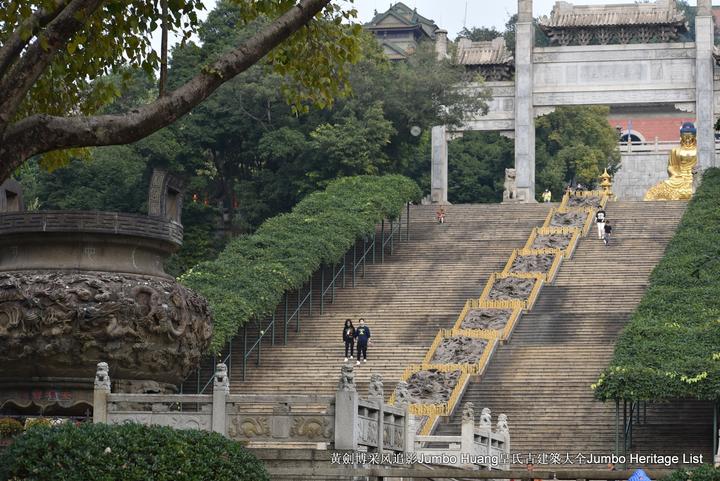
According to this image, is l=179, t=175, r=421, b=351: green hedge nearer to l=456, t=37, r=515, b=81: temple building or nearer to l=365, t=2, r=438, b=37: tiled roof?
l=456, t=37, r=515, b=81: temple building

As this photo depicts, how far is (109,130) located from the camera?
17125 mm

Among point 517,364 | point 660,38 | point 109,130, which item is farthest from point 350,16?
point 660,38

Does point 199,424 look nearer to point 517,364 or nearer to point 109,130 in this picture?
point 109,130

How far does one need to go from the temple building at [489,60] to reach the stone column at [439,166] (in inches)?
221

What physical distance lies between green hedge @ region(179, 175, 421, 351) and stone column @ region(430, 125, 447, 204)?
7718 mm

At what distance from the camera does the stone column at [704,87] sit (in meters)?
59.7

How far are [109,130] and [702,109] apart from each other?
4519 cm

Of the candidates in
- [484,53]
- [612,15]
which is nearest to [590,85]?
[484,53]

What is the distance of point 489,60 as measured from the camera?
66750 millimetres

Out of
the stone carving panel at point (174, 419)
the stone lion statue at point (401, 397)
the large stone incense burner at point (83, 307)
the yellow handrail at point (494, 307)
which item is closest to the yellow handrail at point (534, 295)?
the yellow handrail at point (494, 307)

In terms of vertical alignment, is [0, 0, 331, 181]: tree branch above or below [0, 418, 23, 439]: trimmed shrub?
above

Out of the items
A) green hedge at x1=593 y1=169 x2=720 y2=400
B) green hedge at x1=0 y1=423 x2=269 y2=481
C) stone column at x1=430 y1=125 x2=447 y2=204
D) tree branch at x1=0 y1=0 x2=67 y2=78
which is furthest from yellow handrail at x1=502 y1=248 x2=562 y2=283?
tree branch at x1=0 y1=0 x2=67 y2=78

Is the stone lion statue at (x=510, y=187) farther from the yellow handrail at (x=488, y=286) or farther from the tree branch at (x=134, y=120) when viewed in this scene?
the tree branch at (x=134, y=120)

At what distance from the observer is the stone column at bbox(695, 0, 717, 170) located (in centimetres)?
5972
